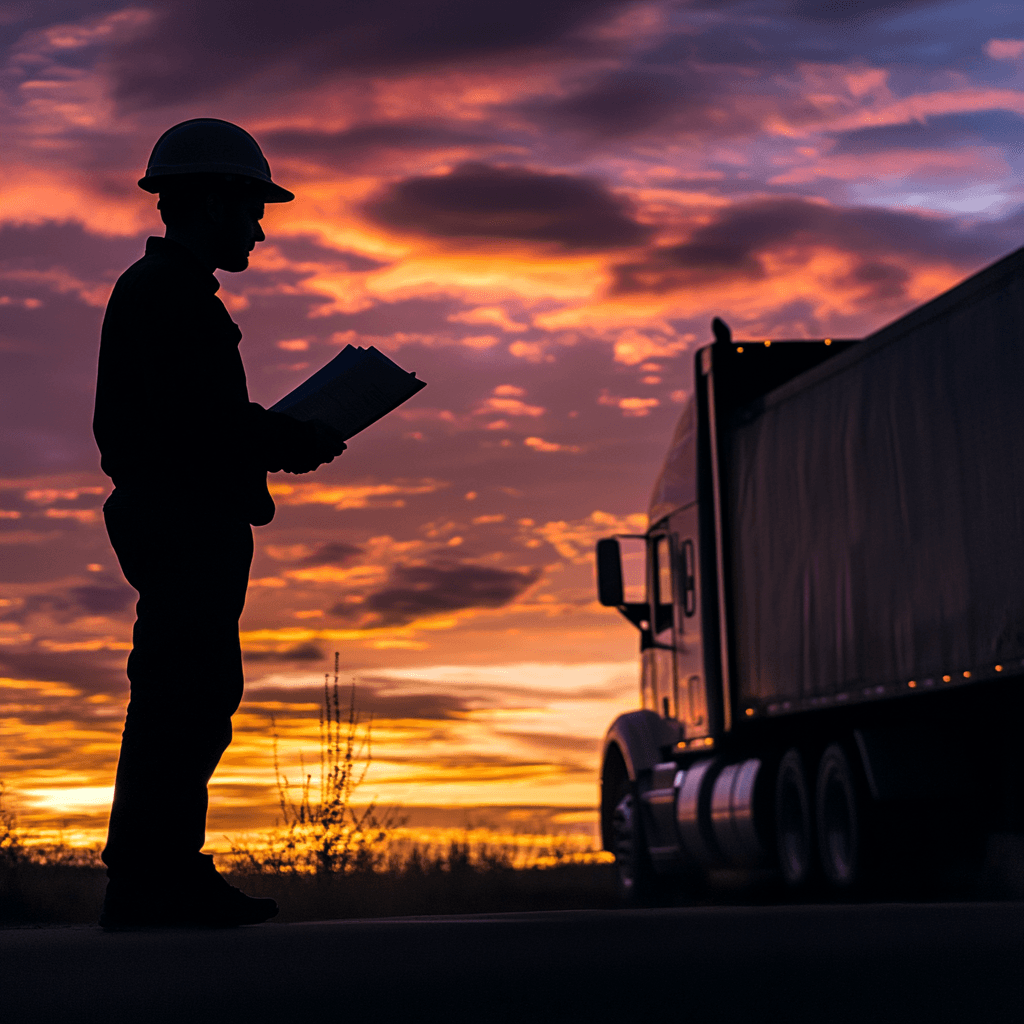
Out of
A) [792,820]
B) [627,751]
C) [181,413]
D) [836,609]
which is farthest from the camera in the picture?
[627,751]

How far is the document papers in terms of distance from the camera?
227 inches

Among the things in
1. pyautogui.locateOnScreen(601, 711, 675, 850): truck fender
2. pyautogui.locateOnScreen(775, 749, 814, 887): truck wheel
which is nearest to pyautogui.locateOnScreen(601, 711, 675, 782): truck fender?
pyautogui.locateOnScreen(601, 711, 675, 850): truck fender

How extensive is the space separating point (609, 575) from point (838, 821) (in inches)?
142

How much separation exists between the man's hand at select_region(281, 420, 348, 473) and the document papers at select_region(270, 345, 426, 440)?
0.03 metres

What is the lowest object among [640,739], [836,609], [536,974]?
[536,974]

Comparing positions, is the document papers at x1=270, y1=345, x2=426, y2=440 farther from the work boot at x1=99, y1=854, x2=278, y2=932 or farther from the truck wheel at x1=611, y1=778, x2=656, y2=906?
the truck wheel at x1=611, y1=778, x2=656, y2=906

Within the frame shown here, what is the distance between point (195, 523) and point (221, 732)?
61cm

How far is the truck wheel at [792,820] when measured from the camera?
14570 millimetres

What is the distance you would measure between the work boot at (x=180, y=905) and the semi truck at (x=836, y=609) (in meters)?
6.48

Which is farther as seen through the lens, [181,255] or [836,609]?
[836,609]

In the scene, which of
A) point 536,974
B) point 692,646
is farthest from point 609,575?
point 536,974

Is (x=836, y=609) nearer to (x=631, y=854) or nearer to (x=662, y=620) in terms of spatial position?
(x=662, y=620)

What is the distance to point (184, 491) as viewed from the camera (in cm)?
562

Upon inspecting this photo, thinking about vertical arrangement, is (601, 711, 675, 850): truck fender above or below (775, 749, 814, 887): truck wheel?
above
